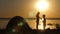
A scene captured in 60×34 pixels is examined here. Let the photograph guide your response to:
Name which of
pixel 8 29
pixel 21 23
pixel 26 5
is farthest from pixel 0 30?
pixel 26 5

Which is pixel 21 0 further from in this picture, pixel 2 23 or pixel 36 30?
pixel 36 30

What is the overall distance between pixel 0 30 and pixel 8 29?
0.23ft

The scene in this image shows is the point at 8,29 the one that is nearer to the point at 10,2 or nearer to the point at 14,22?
the point at 14,22

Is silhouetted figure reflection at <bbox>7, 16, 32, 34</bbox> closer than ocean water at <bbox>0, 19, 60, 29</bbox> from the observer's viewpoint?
Yes

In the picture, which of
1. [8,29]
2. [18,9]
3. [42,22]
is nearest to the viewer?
[8,29]

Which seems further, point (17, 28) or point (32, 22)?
point (32, 22)

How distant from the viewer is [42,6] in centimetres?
164

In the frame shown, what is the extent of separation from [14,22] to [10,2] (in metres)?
0.31

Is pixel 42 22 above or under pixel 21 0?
under

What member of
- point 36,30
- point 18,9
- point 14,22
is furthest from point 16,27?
point 18,9

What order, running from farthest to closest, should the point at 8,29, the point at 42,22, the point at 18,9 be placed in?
the point at 18,9
the point at 42,22
the point at 8,29

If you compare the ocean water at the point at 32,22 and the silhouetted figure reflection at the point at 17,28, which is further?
the ocean water at the point at 32,22

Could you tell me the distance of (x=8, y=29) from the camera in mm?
1355

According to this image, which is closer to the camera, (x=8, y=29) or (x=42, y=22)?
(x=8, y=29)
